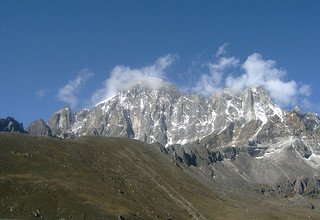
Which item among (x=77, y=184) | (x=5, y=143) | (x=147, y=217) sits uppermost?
(x=5, y=143)

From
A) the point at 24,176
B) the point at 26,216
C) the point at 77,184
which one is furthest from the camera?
the point at 77,184

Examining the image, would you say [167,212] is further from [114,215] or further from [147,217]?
[114,215]

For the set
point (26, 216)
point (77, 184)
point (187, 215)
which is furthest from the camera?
point (187, 215)

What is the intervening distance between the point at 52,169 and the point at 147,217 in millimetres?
37842

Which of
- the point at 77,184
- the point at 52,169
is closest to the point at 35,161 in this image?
the point at 52,169

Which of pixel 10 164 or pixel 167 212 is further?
pixel 167 212

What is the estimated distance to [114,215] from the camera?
538 feet

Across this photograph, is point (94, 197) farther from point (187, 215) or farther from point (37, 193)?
point (187, 215)

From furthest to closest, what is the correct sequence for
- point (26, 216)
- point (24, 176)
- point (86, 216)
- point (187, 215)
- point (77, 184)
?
point (187, 215) < point (77, 184) < point (24, 176) < point (86, 216) < point (26, 216)

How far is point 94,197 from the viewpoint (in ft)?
576

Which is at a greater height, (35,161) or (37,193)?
(35,161)

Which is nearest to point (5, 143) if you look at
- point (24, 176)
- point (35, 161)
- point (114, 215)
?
point (35, 161)

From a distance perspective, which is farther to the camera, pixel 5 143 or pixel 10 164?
pixel 5 143

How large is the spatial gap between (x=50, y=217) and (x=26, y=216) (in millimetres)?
7035
